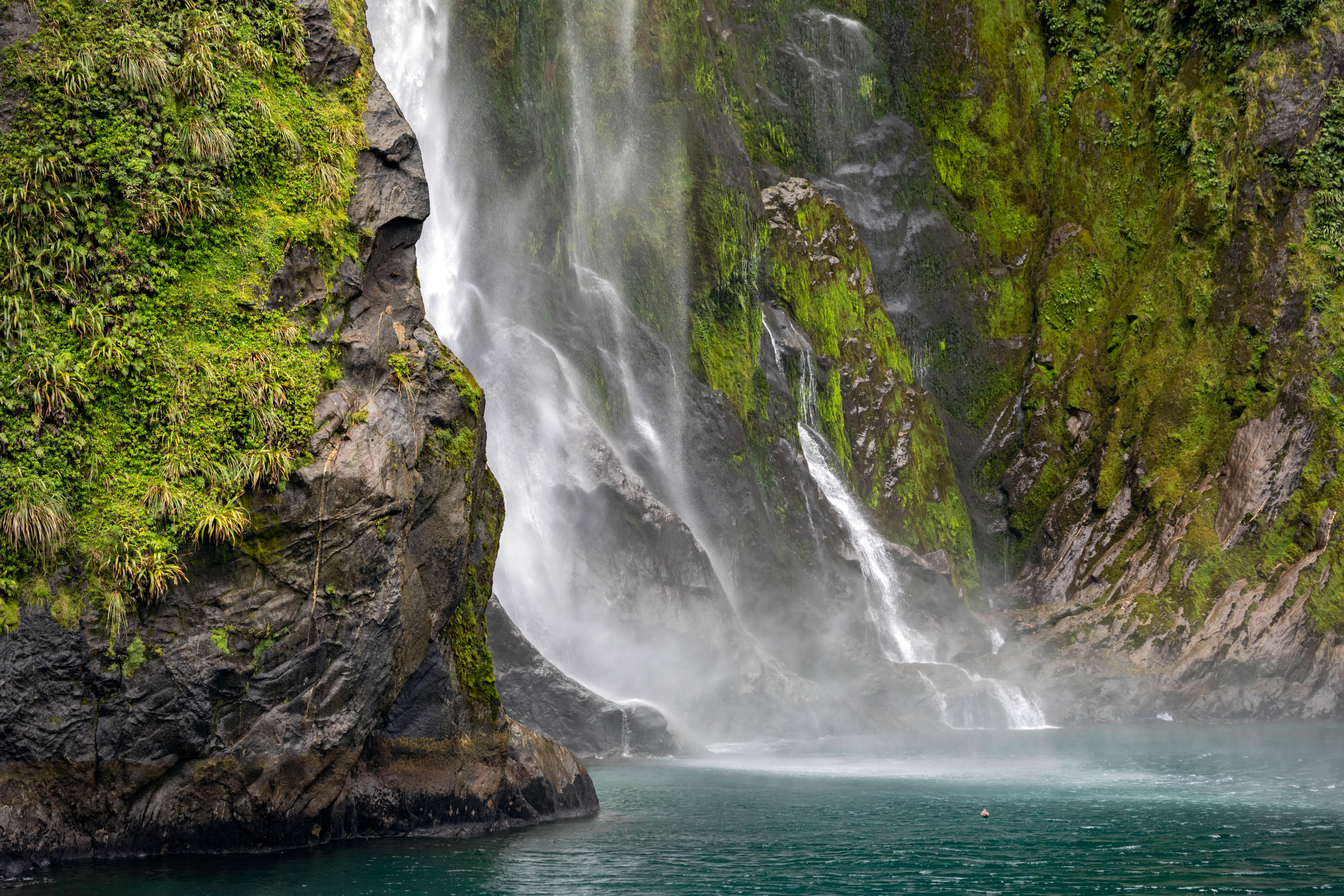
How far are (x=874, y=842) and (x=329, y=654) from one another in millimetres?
6671

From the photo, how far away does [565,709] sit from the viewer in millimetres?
21297

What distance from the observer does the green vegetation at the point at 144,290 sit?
11.2m

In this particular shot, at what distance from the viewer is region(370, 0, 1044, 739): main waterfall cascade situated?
25.7 metres

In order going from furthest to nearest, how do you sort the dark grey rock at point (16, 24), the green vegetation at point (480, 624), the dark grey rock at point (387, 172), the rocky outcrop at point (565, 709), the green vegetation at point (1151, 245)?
1. the green vegetation at point (1151, 245)
2. the rocky outcrop at point (565, 709)
3. the dark grey rock at point (387, 172)
4. the green vegetation at point (480, 624)
5. the dark grey rock at point (16, 24)

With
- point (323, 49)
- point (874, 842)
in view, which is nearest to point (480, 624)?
point (874, 842)

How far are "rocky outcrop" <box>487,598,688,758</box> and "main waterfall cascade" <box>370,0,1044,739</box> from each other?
2449mm

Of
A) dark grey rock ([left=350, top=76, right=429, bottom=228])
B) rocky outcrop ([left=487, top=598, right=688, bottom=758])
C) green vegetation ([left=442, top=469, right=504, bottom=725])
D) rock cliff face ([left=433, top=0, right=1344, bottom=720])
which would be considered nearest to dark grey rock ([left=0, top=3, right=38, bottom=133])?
dark grey rock ([left=350, top=76, right=429, bottom=228])

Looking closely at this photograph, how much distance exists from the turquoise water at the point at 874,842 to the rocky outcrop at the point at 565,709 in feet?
3.68

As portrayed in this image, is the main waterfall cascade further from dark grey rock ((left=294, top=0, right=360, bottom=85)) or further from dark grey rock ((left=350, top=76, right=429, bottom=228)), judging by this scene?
dark grey rock ((left=294, top=0, right=360, bottom=85))

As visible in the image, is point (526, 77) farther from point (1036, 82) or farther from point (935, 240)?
point (1036, 82)

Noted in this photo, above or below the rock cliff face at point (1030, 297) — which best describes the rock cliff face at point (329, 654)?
below

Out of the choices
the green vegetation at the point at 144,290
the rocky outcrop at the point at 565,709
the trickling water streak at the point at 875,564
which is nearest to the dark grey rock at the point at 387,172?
the green vegetation at the point at 144,290

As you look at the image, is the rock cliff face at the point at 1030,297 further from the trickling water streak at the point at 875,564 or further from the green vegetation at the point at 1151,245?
the trickling water streak at the point at 875,564

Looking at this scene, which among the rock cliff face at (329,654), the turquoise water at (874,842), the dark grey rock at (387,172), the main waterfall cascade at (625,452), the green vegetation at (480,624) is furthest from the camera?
the main waterfall cascade at (625,452)
